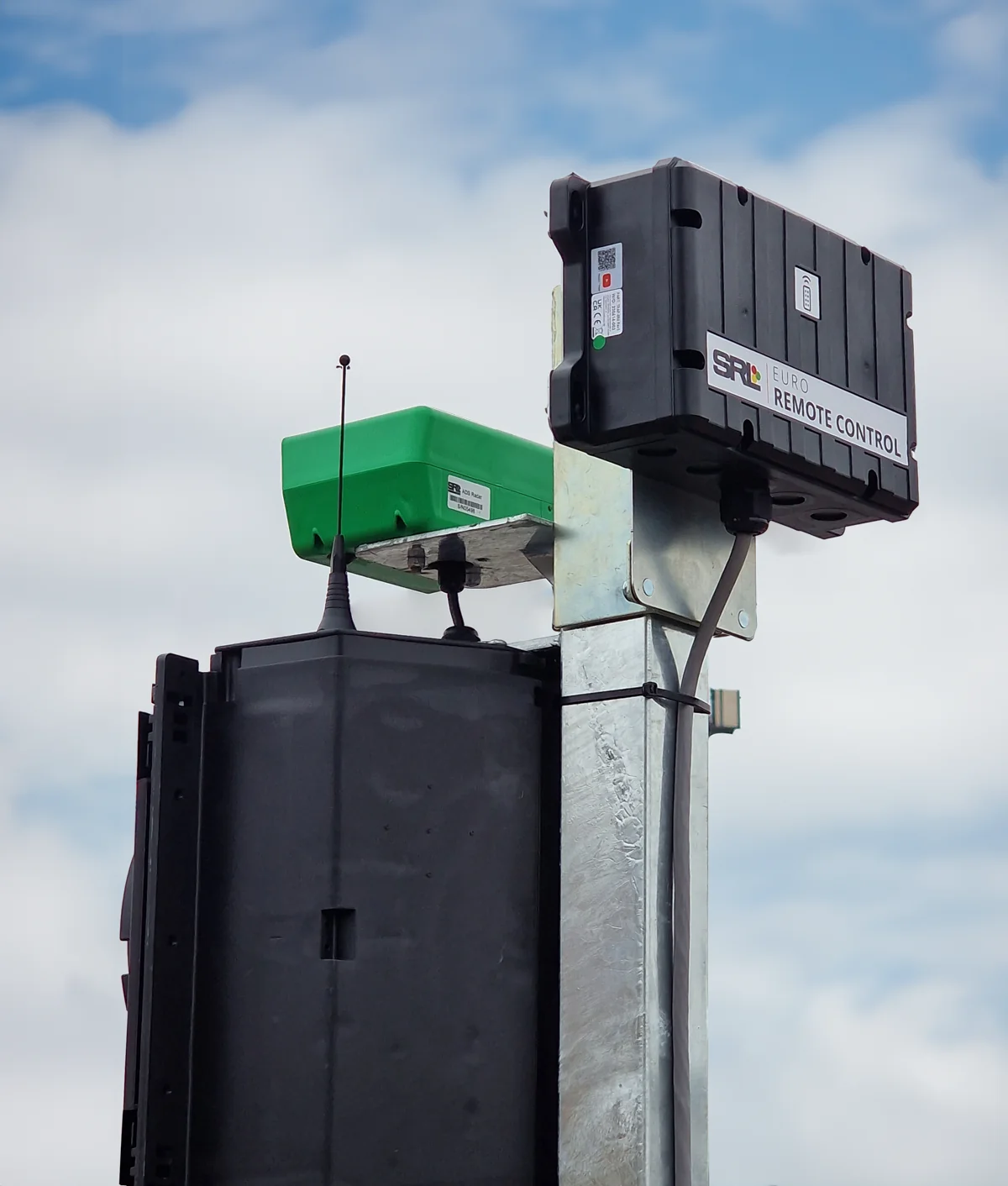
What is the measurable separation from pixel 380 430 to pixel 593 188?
1.30 ft

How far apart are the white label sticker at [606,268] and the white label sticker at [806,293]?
205 millimetres

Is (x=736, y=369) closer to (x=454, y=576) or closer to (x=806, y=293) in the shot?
(x=806, y=293)

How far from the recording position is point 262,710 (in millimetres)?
1925

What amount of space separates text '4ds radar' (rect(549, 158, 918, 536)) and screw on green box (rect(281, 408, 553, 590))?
0.91ft

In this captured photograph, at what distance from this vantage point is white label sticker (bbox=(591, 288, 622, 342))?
6.08ft

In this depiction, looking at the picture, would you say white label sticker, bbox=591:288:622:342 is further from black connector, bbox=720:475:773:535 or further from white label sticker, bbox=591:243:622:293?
black connector, bbox=720:475:773:535

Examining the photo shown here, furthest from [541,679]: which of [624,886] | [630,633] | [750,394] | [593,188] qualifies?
[593,188]

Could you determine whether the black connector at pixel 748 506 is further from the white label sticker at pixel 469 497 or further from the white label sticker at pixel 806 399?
the white label sticker at pixel 469 497

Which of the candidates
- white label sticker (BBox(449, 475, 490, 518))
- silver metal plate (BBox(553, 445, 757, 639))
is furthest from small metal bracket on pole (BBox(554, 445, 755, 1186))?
white label sticker (BBox(449, 475, 490, 518))

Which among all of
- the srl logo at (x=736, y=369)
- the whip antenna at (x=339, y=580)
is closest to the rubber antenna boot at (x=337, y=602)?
the whip antenna at (x=339, y=580)

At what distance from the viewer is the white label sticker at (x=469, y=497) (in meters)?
2.15

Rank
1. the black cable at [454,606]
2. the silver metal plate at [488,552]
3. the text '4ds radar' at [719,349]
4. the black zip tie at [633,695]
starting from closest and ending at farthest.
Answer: the text '4ds radar' at [719,349] < the black zip tie at [633,695] < the silver metal plate at [488,552] < the black cable at [454,606]

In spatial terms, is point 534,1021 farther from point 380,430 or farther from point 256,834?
point 380,430

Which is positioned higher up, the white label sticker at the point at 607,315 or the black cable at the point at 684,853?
the white label sticker at the point at 607,315
